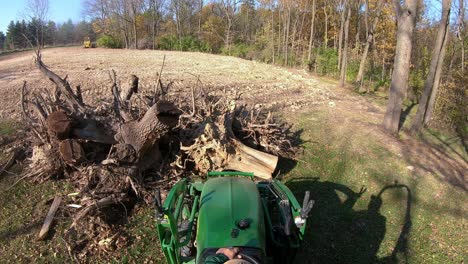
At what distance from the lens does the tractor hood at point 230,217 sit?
4133 mm

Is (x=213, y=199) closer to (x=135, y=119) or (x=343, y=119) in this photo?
(x=135, y=119)

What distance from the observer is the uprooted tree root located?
6.59 metres

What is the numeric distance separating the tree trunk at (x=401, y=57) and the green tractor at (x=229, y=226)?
7.62 meters

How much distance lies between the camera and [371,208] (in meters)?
7.96

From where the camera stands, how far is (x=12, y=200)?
7.02 metres

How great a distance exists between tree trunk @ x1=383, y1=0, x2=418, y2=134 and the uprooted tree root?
4.91 m

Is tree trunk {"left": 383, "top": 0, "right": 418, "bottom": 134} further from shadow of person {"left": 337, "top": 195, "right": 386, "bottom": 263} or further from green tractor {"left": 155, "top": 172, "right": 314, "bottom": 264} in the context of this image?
green tractor {"left": 155, "top": 172, "right": 314, "bottom": 264}

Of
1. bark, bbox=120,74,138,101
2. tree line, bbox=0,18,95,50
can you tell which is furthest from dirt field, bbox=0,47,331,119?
tree line, bbox=0,18,95,50

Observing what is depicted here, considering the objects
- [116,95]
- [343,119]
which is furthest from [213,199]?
[343,119]

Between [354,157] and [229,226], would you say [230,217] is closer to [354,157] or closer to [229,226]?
[229,226]

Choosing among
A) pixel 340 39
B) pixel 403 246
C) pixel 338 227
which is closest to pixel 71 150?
pixel 338 227

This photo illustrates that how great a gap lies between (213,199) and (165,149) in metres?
3.83

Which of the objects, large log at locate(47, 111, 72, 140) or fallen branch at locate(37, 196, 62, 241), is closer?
fallen branch at locate(37, 196, 62, 241)

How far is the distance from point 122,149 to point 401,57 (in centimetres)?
886
